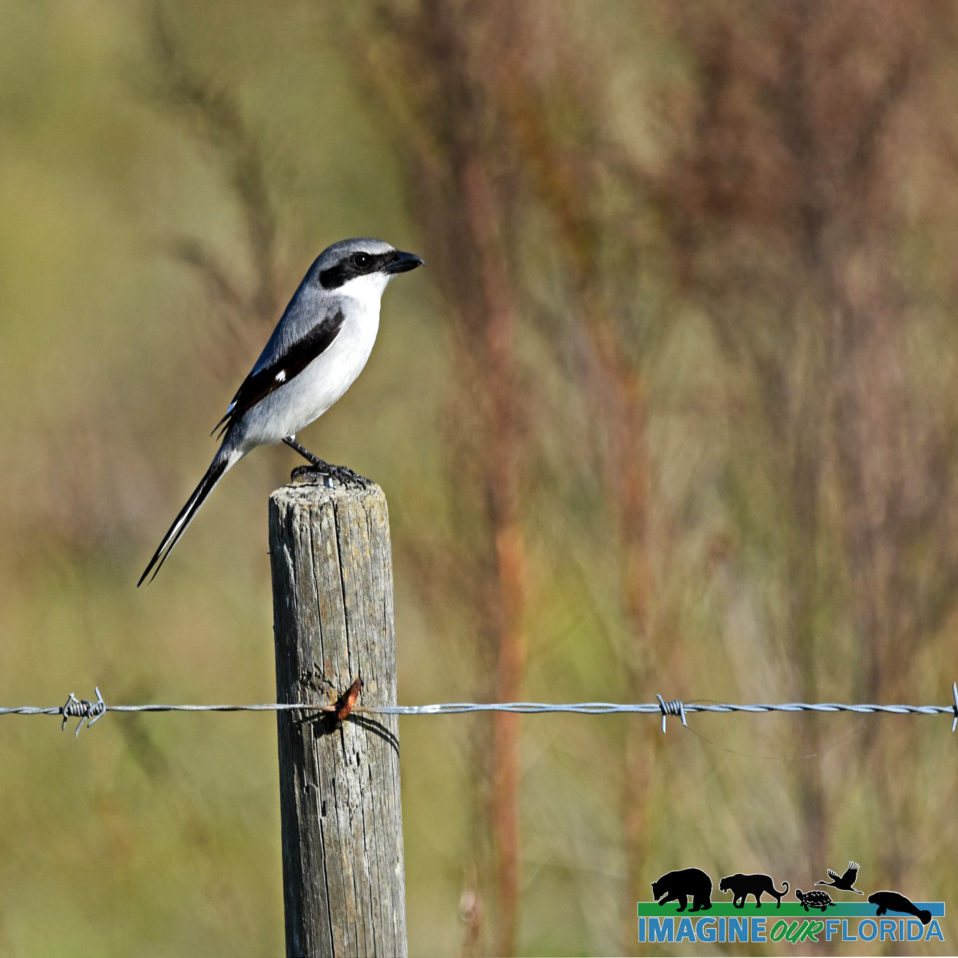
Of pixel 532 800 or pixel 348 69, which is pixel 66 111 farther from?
pixel 532 800

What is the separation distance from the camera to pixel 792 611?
386 centimetres

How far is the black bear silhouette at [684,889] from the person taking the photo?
132 inches

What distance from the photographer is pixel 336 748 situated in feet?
7.47

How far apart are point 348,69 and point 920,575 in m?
2.40

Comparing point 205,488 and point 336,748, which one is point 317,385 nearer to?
point 205,488

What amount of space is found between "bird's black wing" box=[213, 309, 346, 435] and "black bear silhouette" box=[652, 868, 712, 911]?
2.05 m

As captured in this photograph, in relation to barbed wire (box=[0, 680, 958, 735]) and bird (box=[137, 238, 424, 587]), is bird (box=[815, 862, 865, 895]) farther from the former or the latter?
bird (box=[137, 238, 424, 587])

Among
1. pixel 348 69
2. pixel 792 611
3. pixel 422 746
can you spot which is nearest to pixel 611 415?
pixel 792 611

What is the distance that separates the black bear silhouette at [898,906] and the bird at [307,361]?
6.87 feet

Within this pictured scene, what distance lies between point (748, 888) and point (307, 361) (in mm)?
2213

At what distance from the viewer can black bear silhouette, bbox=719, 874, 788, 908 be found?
3547 millimetres

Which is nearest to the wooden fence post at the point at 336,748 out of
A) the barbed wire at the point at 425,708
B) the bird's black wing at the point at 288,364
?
the barbed wire at the point at 425,708

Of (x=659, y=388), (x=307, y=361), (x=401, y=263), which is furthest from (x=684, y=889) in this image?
(x=401, y=263)

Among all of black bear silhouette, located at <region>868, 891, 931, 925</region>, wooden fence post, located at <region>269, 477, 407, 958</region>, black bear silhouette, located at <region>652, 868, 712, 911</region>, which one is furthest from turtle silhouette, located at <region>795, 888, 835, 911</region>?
wooden fence post, located at <region>269, 477, 407, 958</region>
